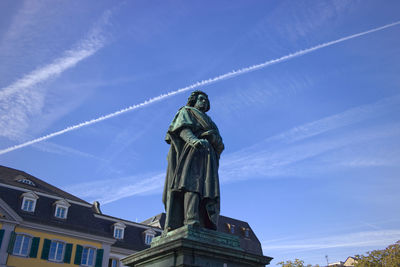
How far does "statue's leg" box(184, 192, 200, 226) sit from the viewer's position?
6.75 metres

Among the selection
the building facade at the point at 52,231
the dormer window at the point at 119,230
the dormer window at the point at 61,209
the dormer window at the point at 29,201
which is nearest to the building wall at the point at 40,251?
the building facade at the point at 52,231

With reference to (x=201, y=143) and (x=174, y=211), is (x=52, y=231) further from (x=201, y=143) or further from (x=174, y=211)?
(x=201, y=143)

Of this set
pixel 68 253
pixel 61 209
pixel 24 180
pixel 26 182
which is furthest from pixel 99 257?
pixel 24 180

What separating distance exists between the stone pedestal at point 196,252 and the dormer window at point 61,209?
94.3ft

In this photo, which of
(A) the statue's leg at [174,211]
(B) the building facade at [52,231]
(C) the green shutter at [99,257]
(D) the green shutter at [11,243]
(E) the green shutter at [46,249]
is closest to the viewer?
(A) the statue's leg at [174,211]

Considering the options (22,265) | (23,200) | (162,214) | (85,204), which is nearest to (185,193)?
(22,265)

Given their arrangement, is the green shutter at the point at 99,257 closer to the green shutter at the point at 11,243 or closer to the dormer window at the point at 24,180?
the green shutter at the point at 11,243

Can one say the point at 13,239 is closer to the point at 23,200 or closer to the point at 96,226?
the point at 23,200

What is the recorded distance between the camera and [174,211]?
7.22 metres

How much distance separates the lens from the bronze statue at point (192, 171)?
23.3 ft

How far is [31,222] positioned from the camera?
30.9m

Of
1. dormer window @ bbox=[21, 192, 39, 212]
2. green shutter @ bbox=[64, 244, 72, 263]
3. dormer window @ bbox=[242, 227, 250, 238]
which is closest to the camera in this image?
green shutter @ bbox=[64, 244, 72, 263]

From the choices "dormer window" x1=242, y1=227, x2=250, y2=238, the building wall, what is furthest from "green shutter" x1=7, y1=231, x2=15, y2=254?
"dormer window" x1=242, y1=227, x2=250, y2=238

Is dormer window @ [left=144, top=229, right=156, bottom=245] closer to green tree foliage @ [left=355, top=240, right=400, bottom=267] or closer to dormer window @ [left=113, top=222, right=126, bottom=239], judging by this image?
dormer window @ [left=113, top=222, right=126, bottom=239]
